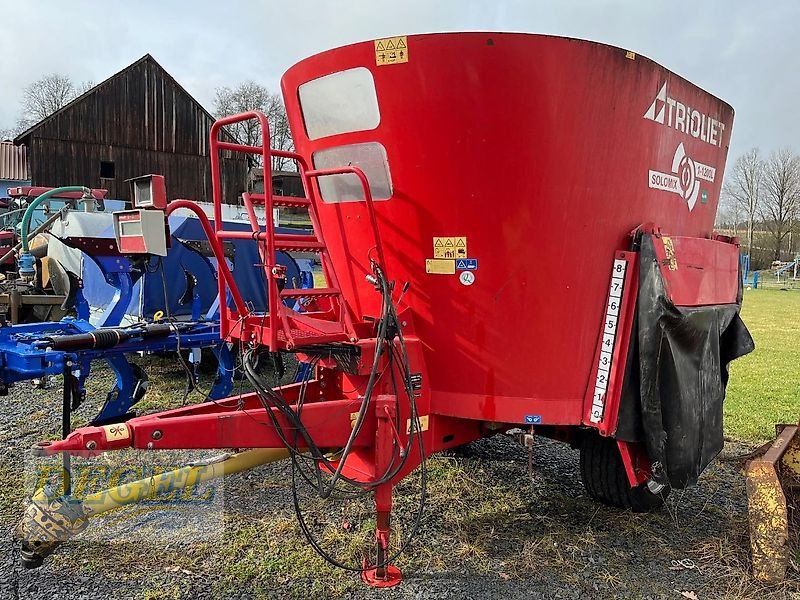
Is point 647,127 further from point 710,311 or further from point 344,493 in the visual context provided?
point 344,493

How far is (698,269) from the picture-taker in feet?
10.9

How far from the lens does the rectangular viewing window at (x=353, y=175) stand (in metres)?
2.99

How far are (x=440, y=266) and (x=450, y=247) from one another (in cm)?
10

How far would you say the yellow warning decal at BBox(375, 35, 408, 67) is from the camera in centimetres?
280

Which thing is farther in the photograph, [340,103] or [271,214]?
[340,103]

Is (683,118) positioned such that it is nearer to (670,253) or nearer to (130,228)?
(670,253)

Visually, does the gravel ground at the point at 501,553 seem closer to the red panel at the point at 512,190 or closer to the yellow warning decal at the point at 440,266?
the red panel at the point at 512,190

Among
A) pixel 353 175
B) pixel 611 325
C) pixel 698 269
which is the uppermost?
pixel 353 175

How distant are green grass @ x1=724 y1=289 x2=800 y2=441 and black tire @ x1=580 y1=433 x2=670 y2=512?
2256mm

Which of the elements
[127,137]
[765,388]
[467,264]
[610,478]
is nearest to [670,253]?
[467,264]

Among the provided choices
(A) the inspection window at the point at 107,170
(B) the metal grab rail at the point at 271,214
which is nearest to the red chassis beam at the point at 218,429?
(B) the metal grab rail at the point at 271,214

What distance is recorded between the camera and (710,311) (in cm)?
333

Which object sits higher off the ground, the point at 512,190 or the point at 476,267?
the point at 512,190

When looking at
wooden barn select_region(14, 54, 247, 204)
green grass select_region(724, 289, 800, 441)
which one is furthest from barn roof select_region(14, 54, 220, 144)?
green grass select_region(724, 289, 800, 441)
